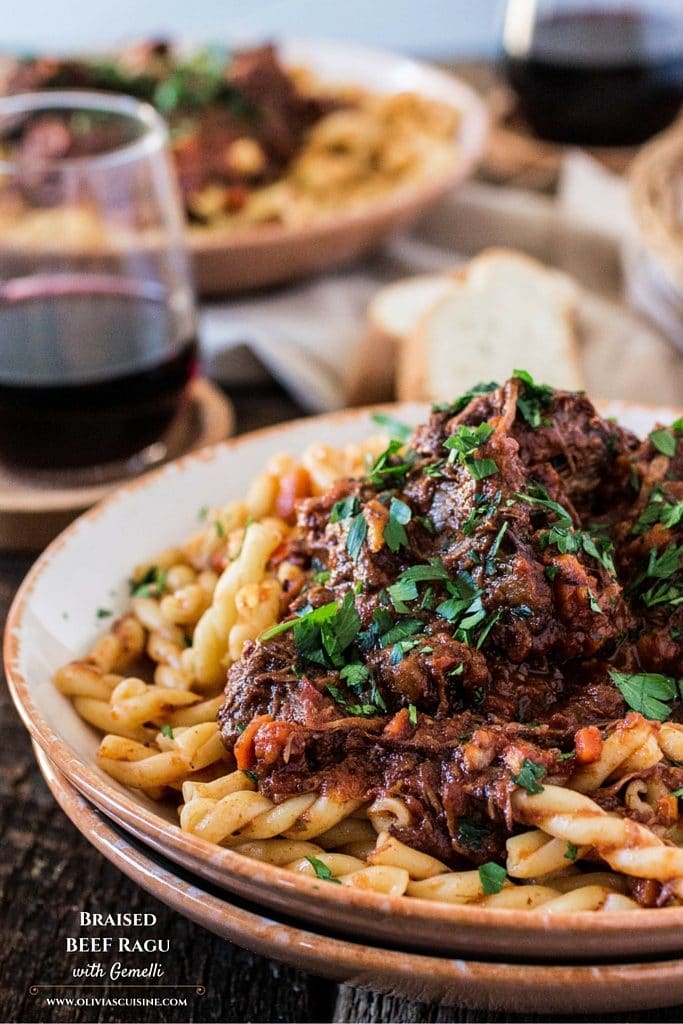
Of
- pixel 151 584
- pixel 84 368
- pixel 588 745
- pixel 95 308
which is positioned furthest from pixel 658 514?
pixel 95 308

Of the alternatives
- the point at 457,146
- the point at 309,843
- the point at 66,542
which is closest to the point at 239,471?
the point at 66,542

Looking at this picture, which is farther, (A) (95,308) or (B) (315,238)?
(B) (315,238)

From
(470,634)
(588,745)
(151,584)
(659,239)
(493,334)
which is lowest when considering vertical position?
(493,334)

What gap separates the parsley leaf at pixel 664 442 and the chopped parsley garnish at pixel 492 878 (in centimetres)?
119

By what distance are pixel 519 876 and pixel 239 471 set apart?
1.92 metres

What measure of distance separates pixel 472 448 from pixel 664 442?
593mm

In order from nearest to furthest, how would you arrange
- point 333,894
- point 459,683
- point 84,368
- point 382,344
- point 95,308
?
point 333,894 → point 459,683 → point 84,368 → point 95,308 → point 382,344

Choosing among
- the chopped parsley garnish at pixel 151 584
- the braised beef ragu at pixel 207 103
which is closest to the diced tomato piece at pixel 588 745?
the chopped parsley garnish at pixel 151 584

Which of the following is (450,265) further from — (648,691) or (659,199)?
(648,691)

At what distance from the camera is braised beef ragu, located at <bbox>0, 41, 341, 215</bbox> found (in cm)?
648

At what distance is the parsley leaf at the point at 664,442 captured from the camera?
323 centimetres

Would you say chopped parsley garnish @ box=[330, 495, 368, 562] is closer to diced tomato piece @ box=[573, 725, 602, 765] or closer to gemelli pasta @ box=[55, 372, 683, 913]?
gemelli pasta @ box=[55, 372, 683, 913]

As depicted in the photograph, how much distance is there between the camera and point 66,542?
3.65m

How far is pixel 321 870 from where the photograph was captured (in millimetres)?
2604
